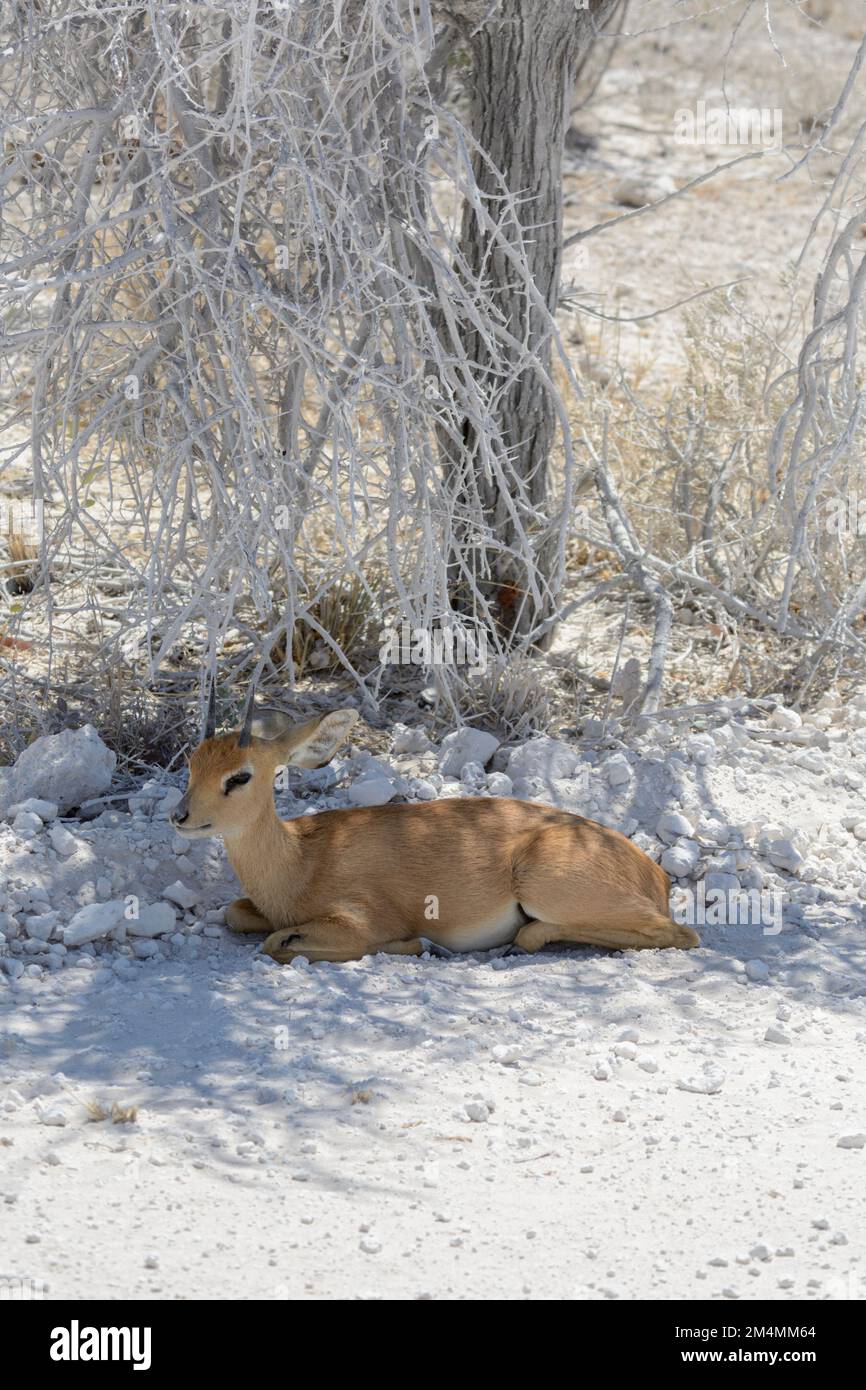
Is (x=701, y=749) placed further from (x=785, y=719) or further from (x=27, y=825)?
(x=27, y=825)

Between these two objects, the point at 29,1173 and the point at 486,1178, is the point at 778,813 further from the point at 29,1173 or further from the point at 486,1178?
the point at 29,1173

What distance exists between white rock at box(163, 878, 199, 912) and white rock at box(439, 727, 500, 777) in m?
1.16

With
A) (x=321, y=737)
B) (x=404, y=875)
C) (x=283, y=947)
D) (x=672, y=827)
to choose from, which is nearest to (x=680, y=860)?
(x=672, y=827)

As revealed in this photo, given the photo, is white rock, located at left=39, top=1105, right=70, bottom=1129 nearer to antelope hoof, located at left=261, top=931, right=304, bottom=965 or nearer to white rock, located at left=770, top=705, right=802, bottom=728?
antelope hoof, located at left=261, top=931, right=304, bottom=965

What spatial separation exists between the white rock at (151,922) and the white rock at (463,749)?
1.35 meters

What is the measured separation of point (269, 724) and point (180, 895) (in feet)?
2.22

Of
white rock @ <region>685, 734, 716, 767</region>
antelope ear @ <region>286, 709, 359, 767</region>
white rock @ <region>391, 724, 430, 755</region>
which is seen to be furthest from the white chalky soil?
antelope ear @ <region>286, 709, 359, 767</region>

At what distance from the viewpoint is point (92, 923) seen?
5184 millimetres

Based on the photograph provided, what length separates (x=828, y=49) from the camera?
725 inches

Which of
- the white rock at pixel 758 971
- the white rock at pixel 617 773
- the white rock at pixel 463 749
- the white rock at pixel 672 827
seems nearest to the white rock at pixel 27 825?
the white rock at pixel 463 749

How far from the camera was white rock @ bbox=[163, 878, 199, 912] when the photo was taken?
18.0 feet

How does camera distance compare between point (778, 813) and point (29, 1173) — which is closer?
point (29, 1173)
